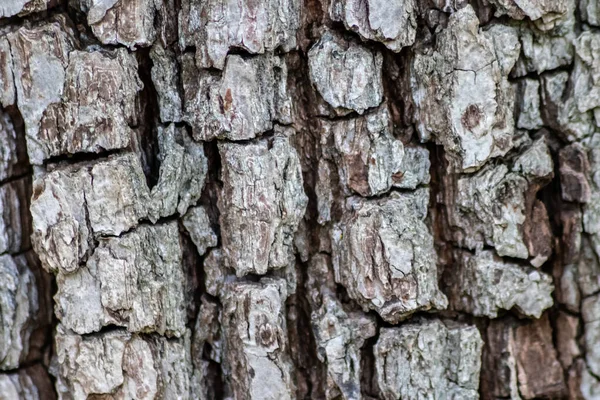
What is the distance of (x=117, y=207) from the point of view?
1181 mm

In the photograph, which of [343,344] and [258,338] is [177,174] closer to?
[258,338]

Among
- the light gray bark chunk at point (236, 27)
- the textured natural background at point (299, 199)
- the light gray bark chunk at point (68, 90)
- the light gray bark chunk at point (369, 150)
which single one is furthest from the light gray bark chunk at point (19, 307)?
the light gray bark chunk at point (369, 150)

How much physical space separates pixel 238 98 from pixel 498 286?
650mm

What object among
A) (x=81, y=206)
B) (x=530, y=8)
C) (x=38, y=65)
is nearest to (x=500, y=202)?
(x=530, y=8)

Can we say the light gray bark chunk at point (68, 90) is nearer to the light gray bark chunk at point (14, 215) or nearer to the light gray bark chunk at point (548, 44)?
the light gray bark chunk at point (14, 215)

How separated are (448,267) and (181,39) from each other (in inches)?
28.6

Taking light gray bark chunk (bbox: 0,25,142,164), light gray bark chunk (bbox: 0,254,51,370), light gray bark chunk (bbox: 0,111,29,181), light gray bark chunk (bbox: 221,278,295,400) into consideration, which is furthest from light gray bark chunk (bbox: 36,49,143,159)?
light gray bark chunk (bbox: 221,278,295,400)

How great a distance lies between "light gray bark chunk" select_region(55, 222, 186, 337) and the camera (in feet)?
3.89

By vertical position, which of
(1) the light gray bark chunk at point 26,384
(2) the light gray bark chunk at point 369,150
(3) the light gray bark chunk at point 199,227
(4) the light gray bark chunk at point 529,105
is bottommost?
(1) the light gray bark chunk at point 26,384

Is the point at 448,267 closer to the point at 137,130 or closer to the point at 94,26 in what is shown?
the point at 137,130

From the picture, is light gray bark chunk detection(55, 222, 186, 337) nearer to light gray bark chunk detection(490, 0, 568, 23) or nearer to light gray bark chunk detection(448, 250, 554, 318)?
light gray bark chunk detection(448, 250, 554, 318)

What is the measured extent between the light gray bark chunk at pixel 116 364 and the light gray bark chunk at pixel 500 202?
2.15 ft

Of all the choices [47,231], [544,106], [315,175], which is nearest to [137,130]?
[47,231]

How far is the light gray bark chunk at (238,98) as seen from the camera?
1.19m
